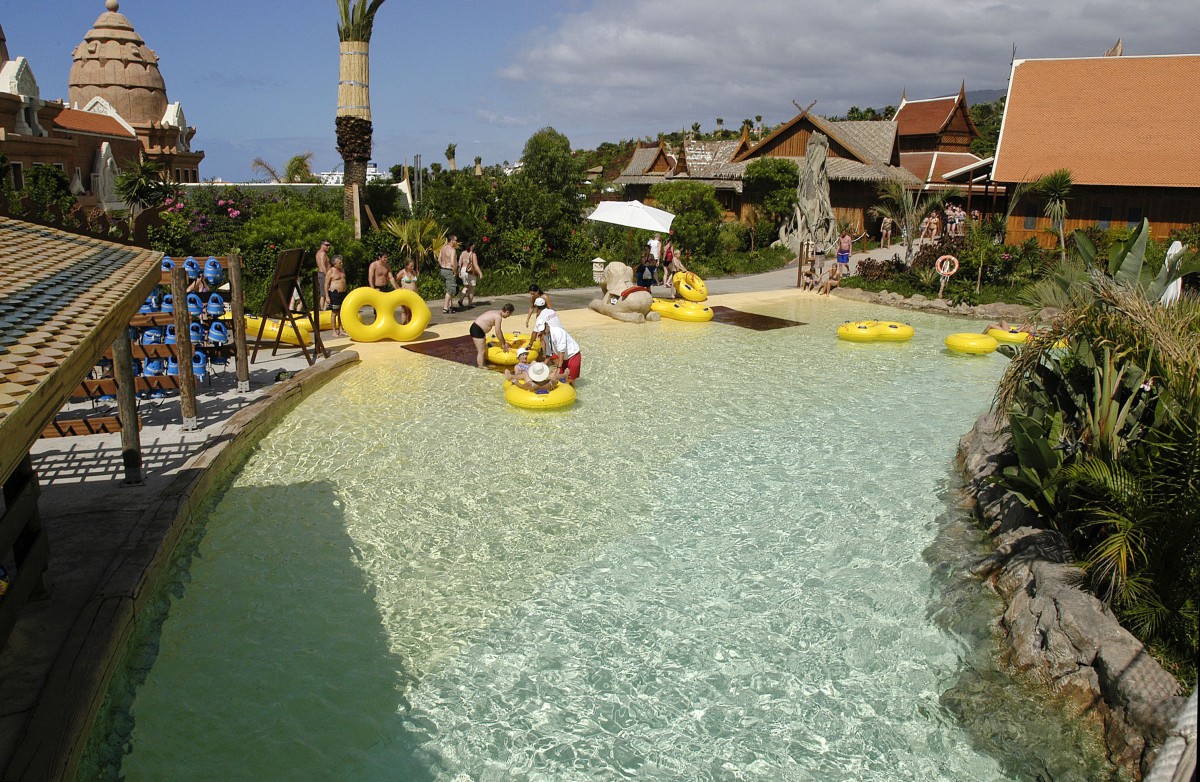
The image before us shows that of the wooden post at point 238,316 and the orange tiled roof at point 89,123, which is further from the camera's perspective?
the orange tiled roof at point 89,123

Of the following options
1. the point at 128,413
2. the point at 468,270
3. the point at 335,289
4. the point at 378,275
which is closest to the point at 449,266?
the point at 468,270

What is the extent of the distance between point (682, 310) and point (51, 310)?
13.7m

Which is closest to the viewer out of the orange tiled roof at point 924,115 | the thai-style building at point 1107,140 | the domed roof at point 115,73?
the thai-style building at point 1107,140

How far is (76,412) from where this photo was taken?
9.18m

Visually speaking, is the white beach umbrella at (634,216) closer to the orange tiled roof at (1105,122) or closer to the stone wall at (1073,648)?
the stone wall at (1073,648)

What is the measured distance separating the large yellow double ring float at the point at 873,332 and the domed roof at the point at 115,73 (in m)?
33.7

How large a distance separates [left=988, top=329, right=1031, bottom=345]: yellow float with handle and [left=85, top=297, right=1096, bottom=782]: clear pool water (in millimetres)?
4593

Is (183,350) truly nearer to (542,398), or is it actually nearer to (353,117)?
(542,398)

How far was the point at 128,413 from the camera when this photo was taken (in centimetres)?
700

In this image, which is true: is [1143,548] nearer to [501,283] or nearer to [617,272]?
[617,272]

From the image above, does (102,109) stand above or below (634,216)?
above

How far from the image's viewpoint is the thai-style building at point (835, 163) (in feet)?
106

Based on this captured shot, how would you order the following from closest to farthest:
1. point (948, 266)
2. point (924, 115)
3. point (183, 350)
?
point (183, 350), point (948, 266), point (924, 115)

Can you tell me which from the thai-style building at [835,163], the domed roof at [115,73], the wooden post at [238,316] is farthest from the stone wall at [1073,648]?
the domed roof at [115,73]
